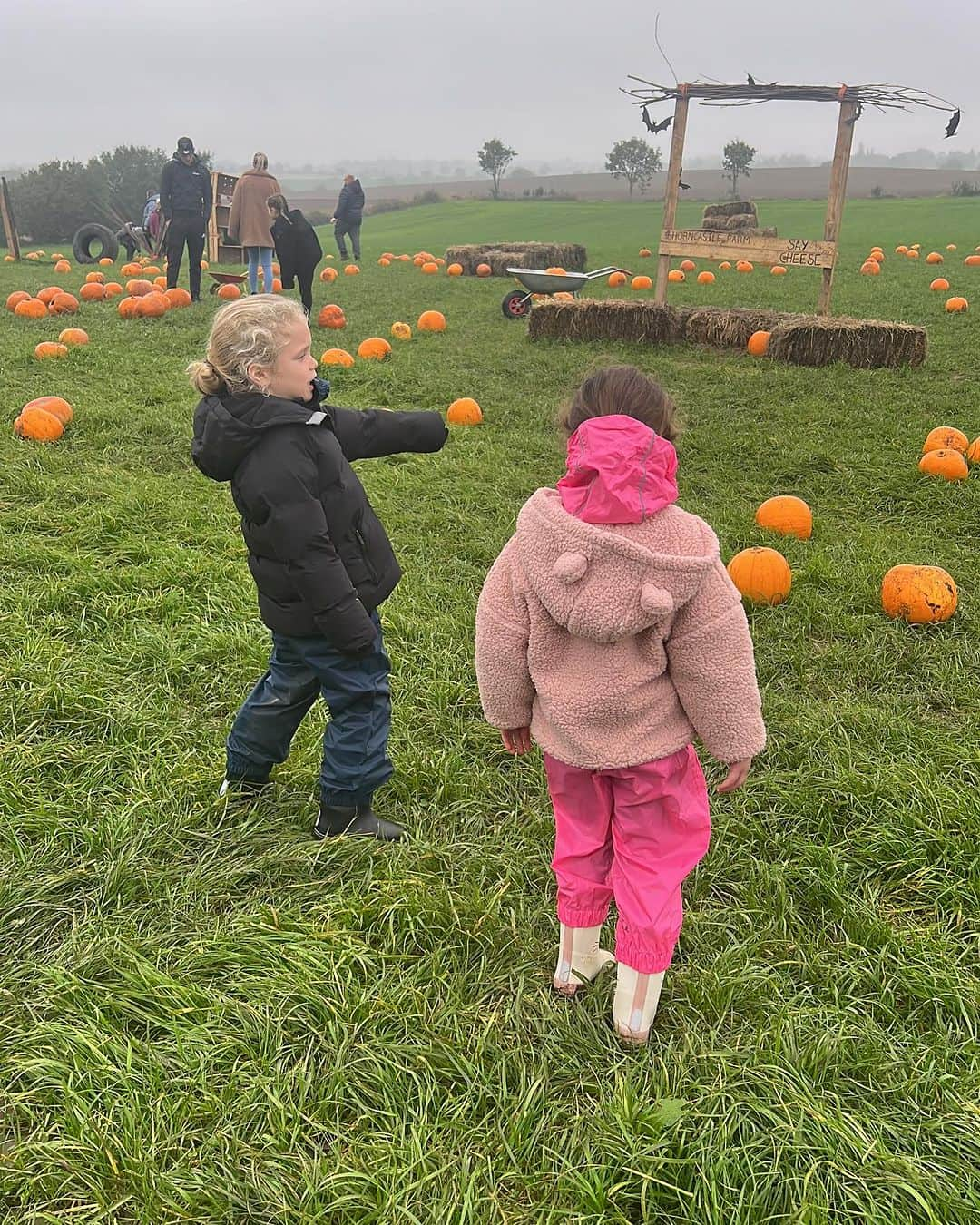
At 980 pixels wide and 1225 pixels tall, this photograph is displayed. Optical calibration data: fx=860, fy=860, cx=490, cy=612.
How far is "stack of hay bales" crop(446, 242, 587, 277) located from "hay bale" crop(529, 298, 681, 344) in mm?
9364

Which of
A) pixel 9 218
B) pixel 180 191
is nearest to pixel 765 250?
pixel 180 191

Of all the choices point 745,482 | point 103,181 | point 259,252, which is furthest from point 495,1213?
point 103,181

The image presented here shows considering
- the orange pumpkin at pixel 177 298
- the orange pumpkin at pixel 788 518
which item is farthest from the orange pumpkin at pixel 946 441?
the orange pumpkin at pixel 177 298

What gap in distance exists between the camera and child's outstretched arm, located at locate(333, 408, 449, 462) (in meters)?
2.98

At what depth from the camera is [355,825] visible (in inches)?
125

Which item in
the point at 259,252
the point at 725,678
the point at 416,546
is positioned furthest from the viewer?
the point at 259,252

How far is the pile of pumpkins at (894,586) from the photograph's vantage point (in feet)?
14.8

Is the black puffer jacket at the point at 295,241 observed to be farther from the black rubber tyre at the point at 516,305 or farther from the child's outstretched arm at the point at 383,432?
the child's outstretched arm at the point at 383,432

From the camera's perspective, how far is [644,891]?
2.27 metres

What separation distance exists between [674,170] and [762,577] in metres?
9.52

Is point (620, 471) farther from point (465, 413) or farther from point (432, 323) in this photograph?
point (432, 323)

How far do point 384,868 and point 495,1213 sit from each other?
4.01 feet

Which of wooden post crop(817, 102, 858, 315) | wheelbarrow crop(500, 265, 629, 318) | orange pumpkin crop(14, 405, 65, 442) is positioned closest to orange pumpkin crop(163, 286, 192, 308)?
wheelbarrow crop(500, 265, 629, 318)

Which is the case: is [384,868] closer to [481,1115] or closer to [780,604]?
[481,1115]
